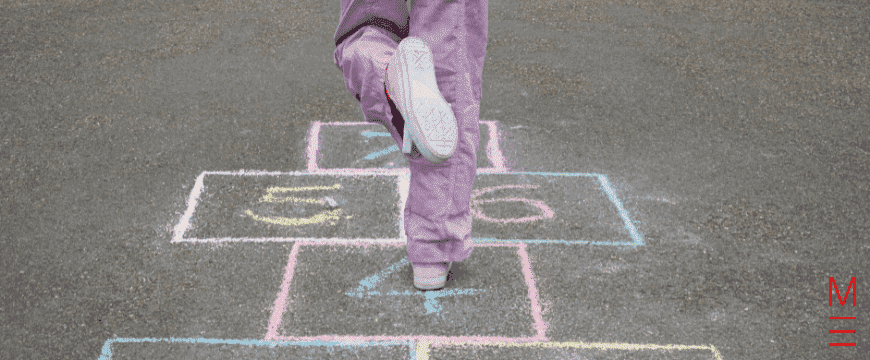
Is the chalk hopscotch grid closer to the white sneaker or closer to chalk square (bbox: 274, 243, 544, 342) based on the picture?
chalk square (bbox: 274, 243, 544, 342)

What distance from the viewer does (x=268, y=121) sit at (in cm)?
434

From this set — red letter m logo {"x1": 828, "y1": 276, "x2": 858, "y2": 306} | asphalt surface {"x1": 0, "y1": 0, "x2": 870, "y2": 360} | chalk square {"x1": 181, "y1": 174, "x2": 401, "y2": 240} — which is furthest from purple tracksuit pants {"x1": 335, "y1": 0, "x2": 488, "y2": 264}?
red letter m logo {"x1": 828, "y1": 276, "x2": 858, "y2": 306}

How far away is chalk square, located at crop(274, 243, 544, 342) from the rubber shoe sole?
1.2 inches

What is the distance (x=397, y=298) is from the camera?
2682 millimetres

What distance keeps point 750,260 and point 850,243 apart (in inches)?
22.7

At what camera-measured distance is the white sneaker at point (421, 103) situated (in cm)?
219

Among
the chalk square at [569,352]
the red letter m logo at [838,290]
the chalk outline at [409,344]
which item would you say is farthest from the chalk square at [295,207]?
the red letter m logo at [838,290]

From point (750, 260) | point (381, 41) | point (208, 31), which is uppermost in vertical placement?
point (381, 41)

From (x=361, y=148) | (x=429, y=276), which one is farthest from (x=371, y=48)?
(x=361, y=148)

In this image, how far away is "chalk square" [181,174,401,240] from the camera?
10.3ft

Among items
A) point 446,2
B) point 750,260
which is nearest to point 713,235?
point 750,260

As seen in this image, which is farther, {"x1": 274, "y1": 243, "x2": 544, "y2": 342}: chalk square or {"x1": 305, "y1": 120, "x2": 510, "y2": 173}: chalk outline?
{"x1": 305, "y1": 120, "x2": 510, "y2": 173}: chalk outline

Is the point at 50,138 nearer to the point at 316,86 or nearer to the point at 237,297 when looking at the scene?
the point at 316,86

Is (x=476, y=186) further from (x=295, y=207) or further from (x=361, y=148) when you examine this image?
(x=295, y=207)
